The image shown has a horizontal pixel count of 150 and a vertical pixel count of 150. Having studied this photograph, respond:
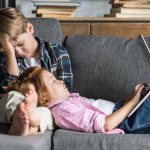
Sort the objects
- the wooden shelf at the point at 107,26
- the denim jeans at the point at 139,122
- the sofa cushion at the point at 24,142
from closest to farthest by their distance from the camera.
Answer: the sofa cushion at the point at 24,142 < the denim jeans at the point at 139,122 < the wooden shelf at the point at 107,26

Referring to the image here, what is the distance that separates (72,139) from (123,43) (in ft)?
2.56

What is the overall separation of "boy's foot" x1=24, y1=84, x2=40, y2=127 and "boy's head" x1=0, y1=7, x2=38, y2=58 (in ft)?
1.72

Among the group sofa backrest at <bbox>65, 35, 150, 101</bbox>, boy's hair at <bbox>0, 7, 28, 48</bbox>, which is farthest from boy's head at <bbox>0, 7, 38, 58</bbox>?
sofa backrest at <bbox>65, 35, 150, 101</bbox>

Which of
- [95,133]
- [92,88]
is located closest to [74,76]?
→ [92,88]

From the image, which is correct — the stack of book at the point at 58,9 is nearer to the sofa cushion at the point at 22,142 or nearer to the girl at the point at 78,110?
the girl at the point at 78,110

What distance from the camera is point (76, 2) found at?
2.43m

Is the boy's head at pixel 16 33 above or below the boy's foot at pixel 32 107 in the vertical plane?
above

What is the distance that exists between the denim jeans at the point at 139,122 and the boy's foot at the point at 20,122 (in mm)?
434

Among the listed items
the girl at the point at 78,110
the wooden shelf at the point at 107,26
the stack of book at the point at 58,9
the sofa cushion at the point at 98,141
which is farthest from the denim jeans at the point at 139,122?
the stack of book at the point at 58,9

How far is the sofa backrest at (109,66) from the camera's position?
6.79ft

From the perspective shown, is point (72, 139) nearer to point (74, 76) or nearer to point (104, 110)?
point (104, 110)

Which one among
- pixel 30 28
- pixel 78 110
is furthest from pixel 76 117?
pixel 30 28

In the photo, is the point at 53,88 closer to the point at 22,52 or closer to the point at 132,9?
the point at 22,52

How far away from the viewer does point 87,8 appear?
9.26 feet
